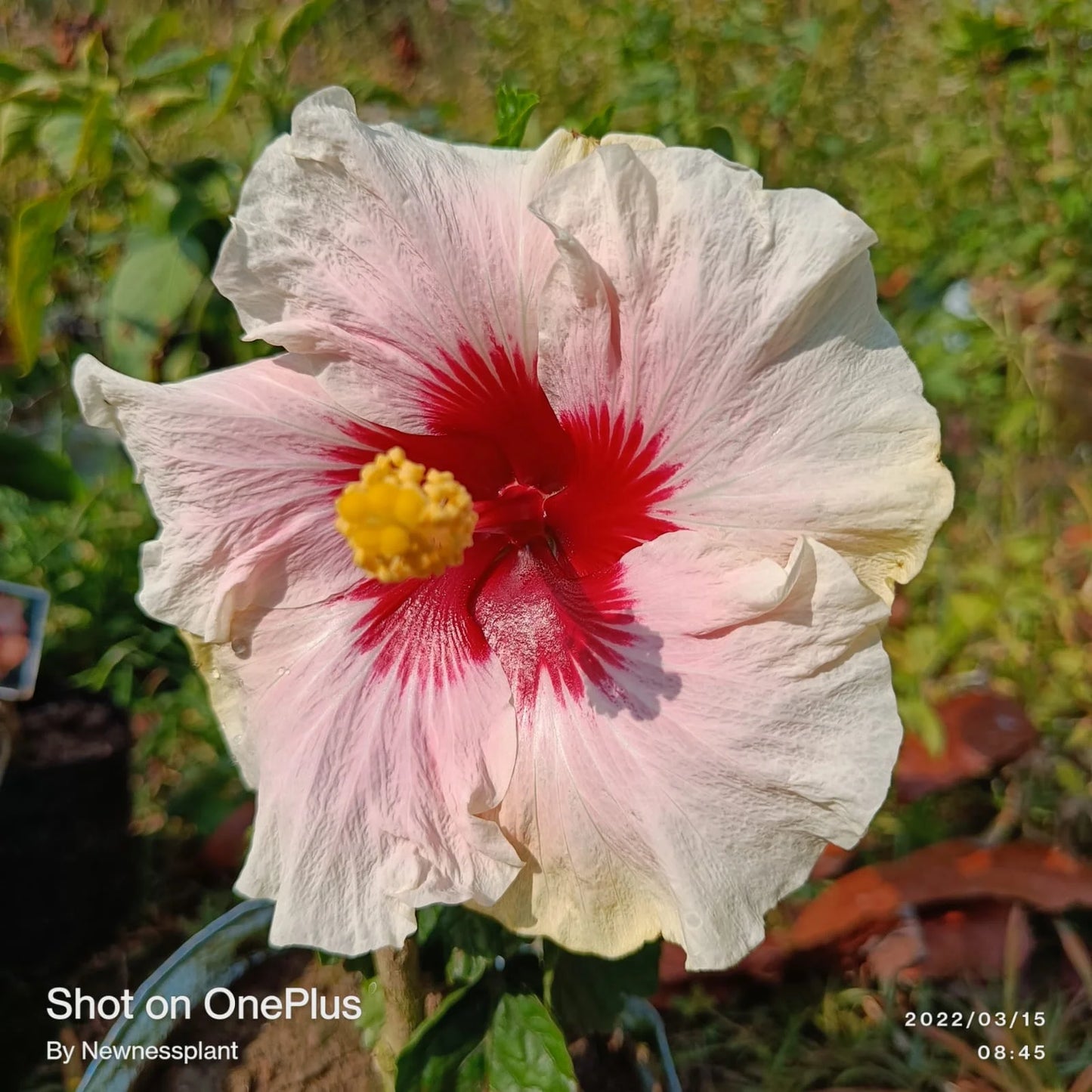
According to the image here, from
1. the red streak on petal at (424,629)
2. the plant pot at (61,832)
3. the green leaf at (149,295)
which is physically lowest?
the plant pot at (61,832)

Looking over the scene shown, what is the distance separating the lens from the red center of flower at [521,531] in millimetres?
863

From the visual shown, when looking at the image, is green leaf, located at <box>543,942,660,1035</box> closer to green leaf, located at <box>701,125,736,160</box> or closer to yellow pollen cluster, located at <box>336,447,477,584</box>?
yellow pollen cluster, located at <box>336,447,477,584</box>

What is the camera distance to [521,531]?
3.27 feet

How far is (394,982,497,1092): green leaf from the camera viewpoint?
3.17ft

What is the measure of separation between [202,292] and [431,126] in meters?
0.61

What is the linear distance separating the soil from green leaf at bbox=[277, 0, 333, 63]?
137 cm

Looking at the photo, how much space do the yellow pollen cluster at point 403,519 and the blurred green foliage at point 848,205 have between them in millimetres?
707

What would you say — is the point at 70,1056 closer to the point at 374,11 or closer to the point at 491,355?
the point at 491,355

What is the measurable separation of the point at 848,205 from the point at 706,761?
2.70 meters

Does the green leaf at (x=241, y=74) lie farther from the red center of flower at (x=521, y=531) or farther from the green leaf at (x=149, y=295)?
the red center of flower at (x=521, y=531)

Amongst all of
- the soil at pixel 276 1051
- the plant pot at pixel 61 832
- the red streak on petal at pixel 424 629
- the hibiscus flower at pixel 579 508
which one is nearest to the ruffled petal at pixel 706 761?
the hibiscus flower at pixel 579 508

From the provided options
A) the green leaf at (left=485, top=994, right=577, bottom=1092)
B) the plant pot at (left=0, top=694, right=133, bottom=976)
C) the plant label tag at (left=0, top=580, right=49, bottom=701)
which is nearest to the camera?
the green leaf at (left=485, top=994, right=577, bottom=1092)

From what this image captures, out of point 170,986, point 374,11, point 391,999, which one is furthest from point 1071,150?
→ point 374,11

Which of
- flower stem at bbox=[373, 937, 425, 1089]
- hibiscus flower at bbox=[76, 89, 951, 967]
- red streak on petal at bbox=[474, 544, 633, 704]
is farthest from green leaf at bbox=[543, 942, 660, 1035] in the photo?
red streak on petal at bbox=[474, 544, 633, 704]
